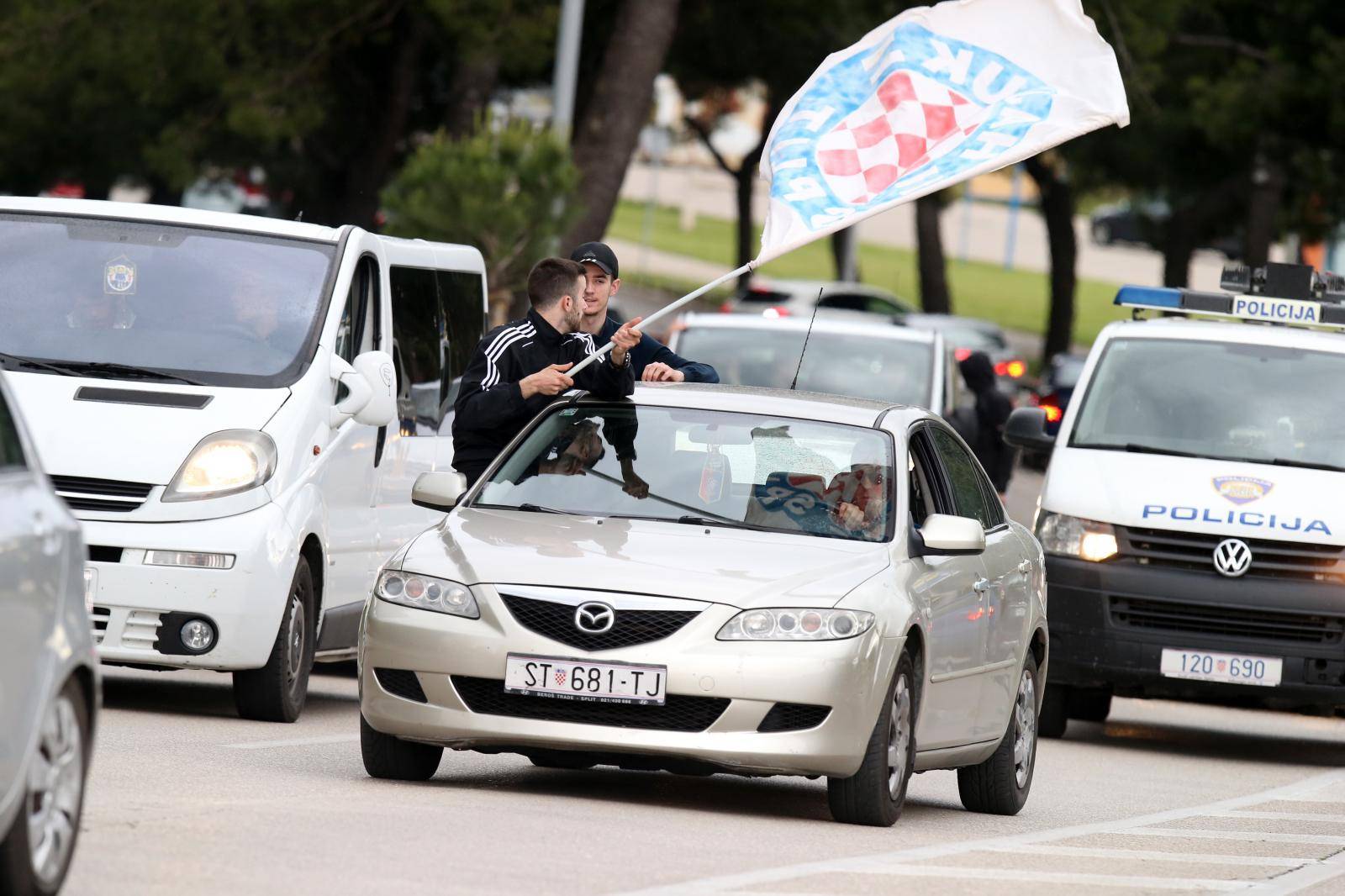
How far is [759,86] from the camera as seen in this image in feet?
183

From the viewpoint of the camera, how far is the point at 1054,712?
15117 millimetres

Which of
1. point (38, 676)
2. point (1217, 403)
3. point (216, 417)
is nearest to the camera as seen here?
point (38, 676)

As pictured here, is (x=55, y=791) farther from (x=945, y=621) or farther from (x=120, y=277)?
(x=120, y=277)

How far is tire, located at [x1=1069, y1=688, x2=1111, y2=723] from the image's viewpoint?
16.1 m

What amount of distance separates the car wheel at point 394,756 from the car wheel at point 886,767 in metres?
1.39

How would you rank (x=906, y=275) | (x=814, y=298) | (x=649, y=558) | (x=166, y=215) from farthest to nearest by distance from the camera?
(x=906, y=275) → (x=814, y=298) → (x=166, y=215) → (x=649, y=558)

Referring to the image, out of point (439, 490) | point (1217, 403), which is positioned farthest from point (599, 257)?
point (1217, 403)

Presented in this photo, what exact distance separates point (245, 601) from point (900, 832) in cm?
305

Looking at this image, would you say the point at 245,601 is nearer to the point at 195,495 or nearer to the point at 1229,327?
the point at 195,495

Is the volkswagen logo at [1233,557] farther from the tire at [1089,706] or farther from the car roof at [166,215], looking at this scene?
the car roof at [166,215]

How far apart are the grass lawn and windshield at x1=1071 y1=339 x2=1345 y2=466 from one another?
51183 mm

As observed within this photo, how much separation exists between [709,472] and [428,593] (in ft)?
4.18

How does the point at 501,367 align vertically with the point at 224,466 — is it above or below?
above

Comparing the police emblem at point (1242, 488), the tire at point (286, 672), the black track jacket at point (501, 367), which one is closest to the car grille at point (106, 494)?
the tire at point (286, 672)
